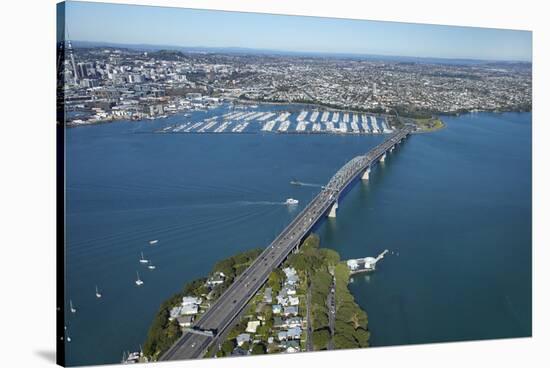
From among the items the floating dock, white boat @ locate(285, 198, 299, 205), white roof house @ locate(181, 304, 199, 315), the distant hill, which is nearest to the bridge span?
white roof house @ locate(181, 304, 199, 315)

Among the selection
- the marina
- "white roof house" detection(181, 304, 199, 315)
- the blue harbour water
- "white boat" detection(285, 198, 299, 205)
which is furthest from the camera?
"white boat" detection(285, 198, 299, 205)

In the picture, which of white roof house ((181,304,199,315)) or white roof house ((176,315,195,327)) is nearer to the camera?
white roof house ((176,315,195,327))

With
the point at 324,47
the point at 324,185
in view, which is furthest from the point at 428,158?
the point at 324,47

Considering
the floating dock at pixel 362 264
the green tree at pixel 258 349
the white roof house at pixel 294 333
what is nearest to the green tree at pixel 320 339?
the white roof house at pixel 294 333

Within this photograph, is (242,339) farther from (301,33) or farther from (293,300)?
(301,33)

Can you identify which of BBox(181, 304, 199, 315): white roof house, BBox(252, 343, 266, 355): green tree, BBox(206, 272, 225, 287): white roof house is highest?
BBox(206, 272, 225, 287): white roof house

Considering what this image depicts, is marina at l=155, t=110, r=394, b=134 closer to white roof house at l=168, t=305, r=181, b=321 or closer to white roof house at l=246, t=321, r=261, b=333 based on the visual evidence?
white roof house at l=168, t=305, r=181, b=321

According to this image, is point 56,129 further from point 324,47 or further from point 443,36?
point 443,36
